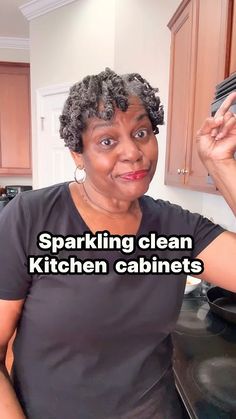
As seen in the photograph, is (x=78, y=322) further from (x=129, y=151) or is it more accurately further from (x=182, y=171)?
(x=182, y=171)

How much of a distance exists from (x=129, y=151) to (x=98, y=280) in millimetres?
286

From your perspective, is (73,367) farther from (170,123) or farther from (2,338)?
(170,123)

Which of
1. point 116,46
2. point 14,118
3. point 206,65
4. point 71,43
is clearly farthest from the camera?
point 14,118

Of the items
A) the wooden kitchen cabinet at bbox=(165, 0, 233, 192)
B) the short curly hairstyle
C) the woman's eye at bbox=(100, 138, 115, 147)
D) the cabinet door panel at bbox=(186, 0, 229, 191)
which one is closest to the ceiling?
the wooden kitchen cabinet at bbox=(165, 0, 233, 192)

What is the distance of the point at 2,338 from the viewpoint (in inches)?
29.4

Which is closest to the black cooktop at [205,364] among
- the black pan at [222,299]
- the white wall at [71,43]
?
the black pan at [222,299]

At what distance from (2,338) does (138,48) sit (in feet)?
6.81

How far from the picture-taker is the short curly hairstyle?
0.71m

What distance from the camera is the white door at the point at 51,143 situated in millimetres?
2977

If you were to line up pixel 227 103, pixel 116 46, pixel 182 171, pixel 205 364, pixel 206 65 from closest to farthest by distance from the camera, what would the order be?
pixel 227 103 → pixel 205 364 → pixel 206 65 → pixel 182 171 → pixel 116 46

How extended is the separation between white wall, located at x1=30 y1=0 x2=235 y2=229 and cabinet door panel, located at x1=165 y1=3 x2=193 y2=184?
10.0 inches

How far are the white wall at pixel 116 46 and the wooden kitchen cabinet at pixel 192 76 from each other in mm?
265

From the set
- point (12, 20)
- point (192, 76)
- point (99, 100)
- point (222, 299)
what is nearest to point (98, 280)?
point (99, 100)

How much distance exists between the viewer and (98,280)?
735 millimetres
